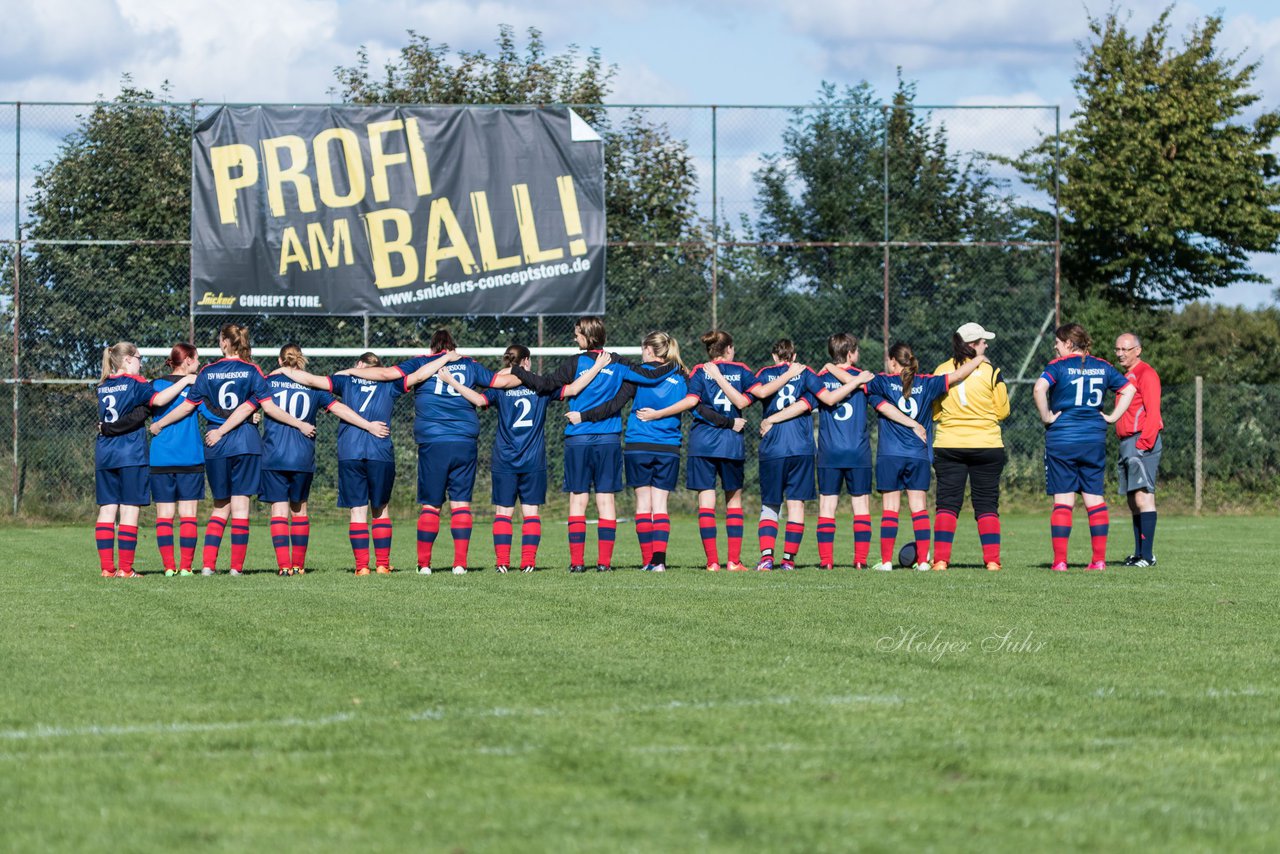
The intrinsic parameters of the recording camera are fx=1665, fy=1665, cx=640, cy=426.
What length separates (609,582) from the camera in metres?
12.0

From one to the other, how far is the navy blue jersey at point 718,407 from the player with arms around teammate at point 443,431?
171 centimetres

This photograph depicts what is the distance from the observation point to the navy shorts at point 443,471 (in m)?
13.2

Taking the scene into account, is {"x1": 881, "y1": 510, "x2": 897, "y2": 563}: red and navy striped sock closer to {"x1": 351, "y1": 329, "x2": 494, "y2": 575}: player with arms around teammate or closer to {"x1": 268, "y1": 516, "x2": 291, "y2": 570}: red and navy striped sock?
{"x1": 351, "y1": 329, "x2": 494, "y2": 575}: player with arms around teammate

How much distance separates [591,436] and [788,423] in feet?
5.41

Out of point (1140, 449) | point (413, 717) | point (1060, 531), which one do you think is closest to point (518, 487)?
point (1060, 531)

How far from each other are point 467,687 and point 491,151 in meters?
17.0

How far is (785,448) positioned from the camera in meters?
13.6

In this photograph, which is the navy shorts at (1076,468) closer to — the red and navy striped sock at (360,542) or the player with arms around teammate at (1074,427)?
the player with arms around teammate at (1074,427)

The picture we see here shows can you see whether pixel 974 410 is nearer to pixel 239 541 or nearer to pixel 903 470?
pixel 903 470

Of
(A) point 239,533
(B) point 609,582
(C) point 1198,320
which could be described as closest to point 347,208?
(A) point 239,533

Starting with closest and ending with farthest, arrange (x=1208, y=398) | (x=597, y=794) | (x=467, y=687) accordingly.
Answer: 1. (x=597, y=794)
2. (x=467, y=687)
3. (x=1208, y=398)

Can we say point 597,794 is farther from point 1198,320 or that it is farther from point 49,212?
point 1198,320

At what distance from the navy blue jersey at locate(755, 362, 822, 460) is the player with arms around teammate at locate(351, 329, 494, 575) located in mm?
2303

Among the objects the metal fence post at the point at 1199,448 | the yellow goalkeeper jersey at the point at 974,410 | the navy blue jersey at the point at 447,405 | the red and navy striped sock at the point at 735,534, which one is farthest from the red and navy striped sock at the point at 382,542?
the metal fence post at the point at 1199,448
